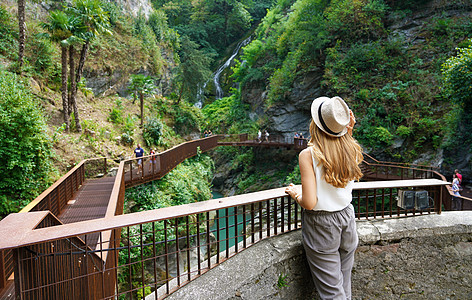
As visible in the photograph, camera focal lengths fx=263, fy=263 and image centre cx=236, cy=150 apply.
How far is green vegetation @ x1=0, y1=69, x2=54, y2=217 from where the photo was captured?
6.84 metres

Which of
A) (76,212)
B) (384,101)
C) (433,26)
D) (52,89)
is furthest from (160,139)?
(433,26)

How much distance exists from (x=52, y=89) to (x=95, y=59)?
5.42 m

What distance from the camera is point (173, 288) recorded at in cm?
216

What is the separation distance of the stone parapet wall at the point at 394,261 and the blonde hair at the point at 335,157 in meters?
1.01

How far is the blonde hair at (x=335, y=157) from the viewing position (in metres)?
1.95

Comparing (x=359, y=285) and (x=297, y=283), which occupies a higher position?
(x=297, y=283)

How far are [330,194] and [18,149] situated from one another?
8.30m

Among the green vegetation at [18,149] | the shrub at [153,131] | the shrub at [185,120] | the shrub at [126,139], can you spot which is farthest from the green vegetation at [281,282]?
the shrub at [185,120]

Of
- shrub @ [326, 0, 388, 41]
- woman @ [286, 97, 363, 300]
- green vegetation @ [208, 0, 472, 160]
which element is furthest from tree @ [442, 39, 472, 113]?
woman @ [286, 97, 363, 300]

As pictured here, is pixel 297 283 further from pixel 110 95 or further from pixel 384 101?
pixel 110 95

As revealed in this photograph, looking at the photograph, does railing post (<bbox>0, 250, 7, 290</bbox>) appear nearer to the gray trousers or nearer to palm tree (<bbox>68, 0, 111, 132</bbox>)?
the gray trousers

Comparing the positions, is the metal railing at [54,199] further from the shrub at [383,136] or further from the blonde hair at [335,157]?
the shrub at [383,136]

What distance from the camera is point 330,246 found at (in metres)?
2.08

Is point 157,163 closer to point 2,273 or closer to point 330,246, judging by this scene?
point 2,273
